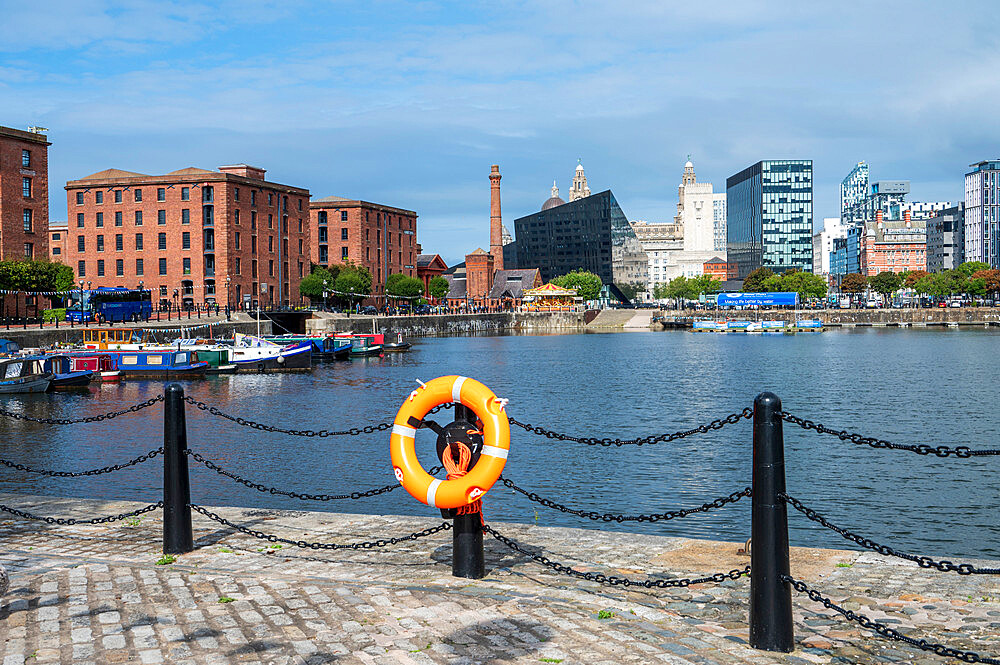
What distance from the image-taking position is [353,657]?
6.75m

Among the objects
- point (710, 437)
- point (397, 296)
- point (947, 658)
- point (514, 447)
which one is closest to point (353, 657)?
point (947, 658)

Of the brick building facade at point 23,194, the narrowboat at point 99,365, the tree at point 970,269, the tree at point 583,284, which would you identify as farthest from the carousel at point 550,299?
the narrowboat at point 99,365

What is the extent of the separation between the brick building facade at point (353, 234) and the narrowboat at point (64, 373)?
79469 mm

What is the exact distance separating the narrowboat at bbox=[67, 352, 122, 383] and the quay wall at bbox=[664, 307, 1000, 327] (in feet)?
427

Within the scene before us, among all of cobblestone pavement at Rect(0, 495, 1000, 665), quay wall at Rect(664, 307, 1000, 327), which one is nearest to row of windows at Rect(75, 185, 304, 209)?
cobblestone pavement at Rect(0, 495, 1000, 665)

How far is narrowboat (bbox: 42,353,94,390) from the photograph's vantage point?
47844mm

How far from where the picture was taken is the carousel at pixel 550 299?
171m

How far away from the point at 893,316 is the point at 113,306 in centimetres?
13515

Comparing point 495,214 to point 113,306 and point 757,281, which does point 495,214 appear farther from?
point 113,306

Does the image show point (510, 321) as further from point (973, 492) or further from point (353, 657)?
point (353, 657)

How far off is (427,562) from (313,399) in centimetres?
3716

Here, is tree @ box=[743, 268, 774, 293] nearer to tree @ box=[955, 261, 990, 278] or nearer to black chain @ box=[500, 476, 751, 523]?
tree @ box=[955, 261, 990, 278]

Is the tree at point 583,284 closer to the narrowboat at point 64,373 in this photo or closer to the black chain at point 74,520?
the narrowboat at point 64,373

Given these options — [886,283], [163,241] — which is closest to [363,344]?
[163,241]
